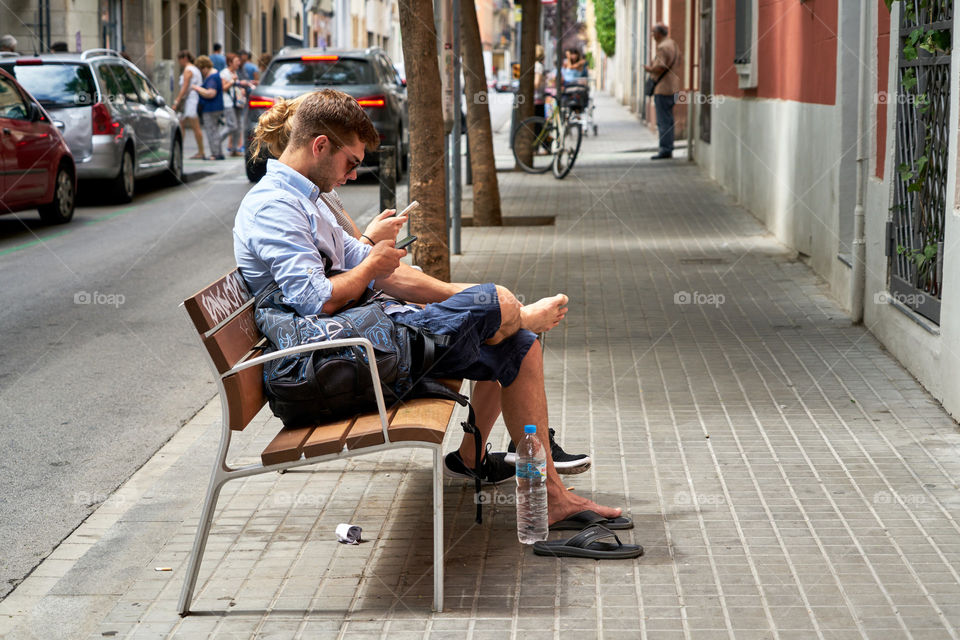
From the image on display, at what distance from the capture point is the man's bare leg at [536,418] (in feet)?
15.0

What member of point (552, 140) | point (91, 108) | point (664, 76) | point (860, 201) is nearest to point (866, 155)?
point (860, 201)

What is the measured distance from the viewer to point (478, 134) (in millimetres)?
14523

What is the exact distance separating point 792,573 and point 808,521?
21.0 inches

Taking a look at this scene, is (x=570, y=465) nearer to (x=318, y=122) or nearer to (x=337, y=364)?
(x=337, y=364)

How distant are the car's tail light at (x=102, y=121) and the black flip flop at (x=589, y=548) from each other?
12.9 meters

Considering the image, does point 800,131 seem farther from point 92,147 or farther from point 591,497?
point 92,147

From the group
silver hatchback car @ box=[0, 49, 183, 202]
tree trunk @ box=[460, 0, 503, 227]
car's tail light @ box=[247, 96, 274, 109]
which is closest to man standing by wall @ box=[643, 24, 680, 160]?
car's tail light @ box=[247, 96, 274, 109]

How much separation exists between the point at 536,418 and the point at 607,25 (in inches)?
2373

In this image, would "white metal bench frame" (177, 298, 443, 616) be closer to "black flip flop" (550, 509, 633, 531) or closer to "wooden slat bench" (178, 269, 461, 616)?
"wooden slat bench" (178, 269, 461, 616)

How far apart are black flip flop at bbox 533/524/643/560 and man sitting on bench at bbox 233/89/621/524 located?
239 mm

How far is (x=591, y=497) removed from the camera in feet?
16.2

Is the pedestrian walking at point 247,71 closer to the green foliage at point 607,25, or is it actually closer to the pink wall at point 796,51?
the pink wall at point 796,51

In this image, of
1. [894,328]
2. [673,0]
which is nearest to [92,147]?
[894,328]

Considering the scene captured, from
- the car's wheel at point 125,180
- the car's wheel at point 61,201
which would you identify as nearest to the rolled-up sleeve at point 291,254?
the car's wheel at point 61,201
